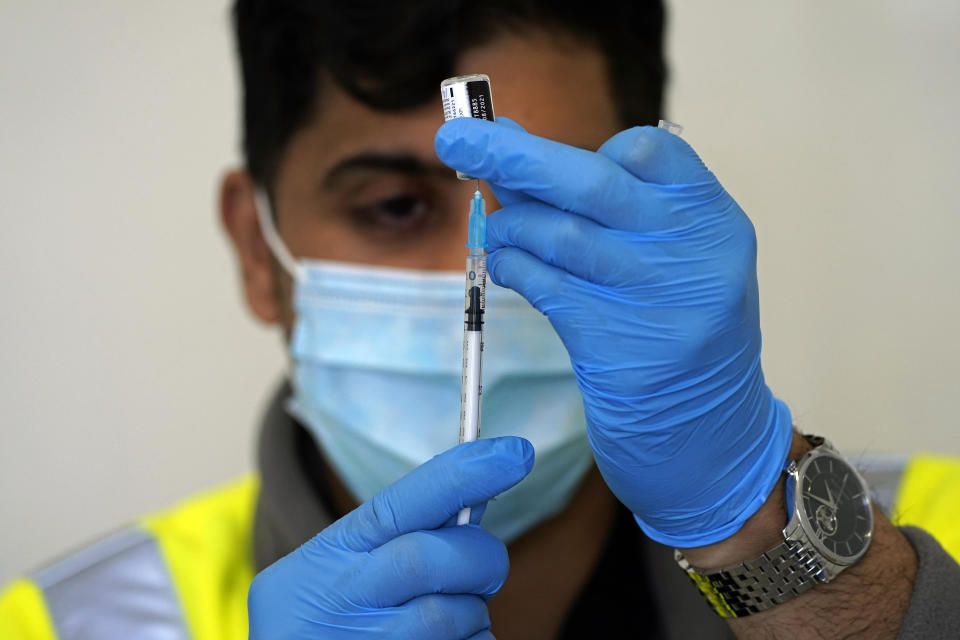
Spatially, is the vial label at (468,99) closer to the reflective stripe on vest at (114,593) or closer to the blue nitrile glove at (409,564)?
the blue nitrile glove at (409,564)

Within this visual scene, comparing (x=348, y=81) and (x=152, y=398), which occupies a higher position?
(x=348, y=81)

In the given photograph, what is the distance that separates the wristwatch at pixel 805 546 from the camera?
734 millimetres

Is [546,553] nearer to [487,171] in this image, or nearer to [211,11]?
[487,171]

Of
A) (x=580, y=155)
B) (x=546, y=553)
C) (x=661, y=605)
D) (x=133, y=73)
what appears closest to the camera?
(x=580, y=155)

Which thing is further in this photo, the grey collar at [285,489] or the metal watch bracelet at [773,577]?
the grey collar at [285,489]

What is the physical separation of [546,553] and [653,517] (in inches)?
26.5

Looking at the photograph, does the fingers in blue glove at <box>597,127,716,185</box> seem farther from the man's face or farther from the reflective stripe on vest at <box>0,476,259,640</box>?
the reflective stripe on vest at <box>0,476,259,640</box>

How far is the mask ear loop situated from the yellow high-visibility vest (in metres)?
0.51

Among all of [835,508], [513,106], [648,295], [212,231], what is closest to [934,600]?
[835,508]

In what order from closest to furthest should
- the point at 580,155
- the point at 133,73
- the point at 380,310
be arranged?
the point at 580,155, the point at 380,310, the point at 133,73

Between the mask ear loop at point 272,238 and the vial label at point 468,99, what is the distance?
57 centimetres

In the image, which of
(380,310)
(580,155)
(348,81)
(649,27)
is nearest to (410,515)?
(580,155)

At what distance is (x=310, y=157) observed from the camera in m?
1.29

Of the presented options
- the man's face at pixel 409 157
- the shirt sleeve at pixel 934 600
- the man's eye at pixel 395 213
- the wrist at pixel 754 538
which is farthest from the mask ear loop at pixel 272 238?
the shirt sleeve at pixel 934 600
